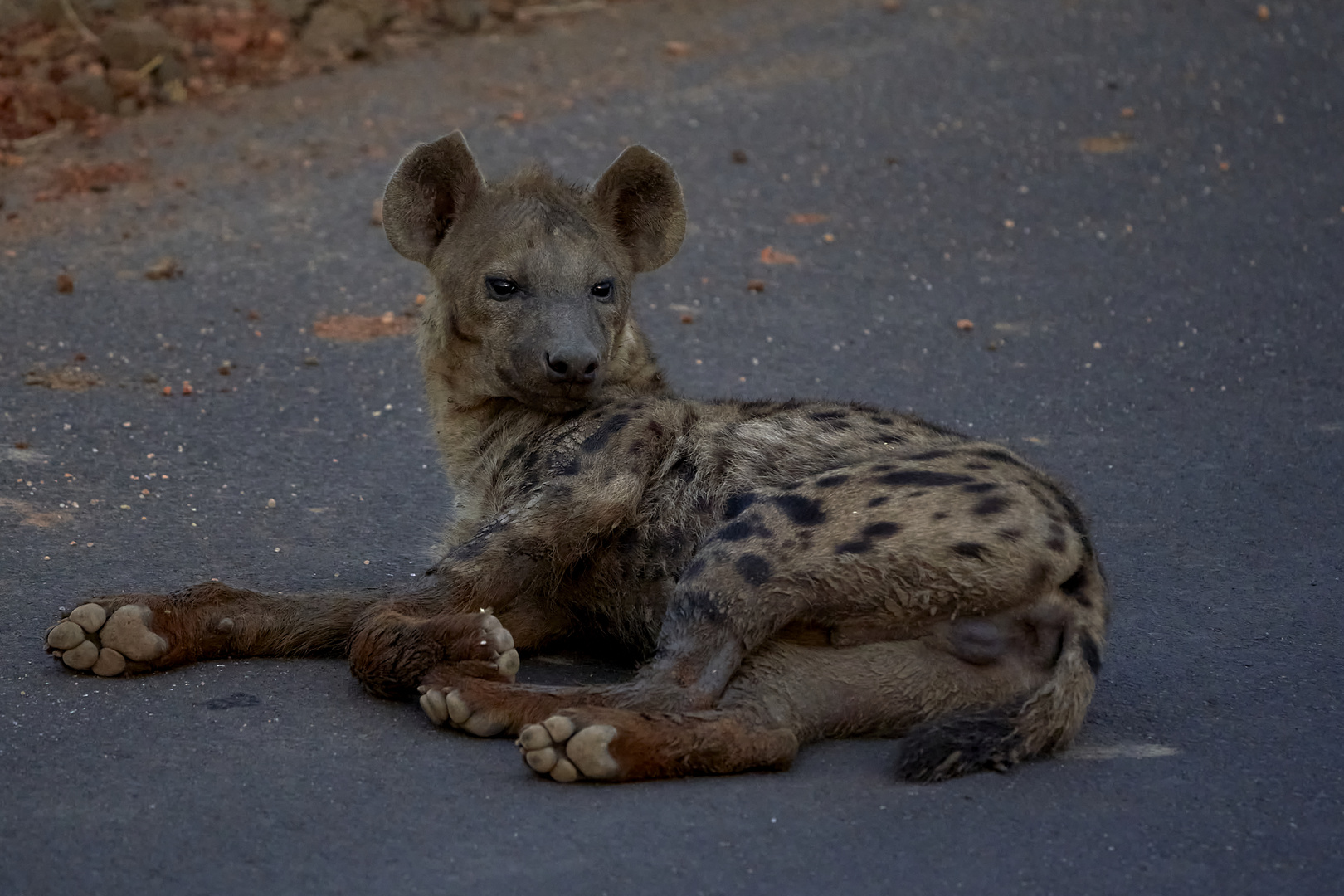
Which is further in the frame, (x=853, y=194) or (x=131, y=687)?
(x=853, y=194)

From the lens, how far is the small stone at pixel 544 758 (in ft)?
9.80

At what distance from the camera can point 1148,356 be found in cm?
606

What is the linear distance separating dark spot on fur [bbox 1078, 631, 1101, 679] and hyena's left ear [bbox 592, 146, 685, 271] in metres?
1.68

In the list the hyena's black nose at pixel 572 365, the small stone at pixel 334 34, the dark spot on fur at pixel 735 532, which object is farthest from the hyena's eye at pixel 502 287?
the small stone at pixel 334 34

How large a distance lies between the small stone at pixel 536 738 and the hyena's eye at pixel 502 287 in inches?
54.0

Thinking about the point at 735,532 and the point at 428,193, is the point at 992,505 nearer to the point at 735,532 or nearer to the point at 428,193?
the point at 735,532

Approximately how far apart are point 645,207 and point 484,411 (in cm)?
72

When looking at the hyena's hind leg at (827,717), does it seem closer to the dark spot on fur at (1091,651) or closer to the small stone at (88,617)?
the dark spot on fur at (1091,651)

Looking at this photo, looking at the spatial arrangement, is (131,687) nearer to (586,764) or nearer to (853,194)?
(586,764)

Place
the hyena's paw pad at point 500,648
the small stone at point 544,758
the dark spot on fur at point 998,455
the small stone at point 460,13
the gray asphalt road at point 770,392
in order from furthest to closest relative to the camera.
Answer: the small stone at point 460,13 → the dark spot on fur at point 998,455 → the hyena's paw pad at point 500,648 → the small stone at point 544,758 → the gray asphalt road at point 770,392

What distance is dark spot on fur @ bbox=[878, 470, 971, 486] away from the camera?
337 cm

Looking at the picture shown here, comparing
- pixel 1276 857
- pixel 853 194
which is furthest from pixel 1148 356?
pixel 1276 857

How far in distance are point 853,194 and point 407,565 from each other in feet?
11.9

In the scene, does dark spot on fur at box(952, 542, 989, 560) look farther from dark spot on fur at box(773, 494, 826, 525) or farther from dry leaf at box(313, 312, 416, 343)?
dry leaf at box(313, 312, 416, 343)
